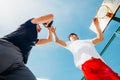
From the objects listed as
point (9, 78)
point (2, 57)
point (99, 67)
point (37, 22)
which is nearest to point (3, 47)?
point (2, 57)

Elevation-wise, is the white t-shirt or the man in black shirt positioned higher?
the man in black shirt

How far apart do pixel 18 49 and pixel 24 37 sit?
0.95 ft

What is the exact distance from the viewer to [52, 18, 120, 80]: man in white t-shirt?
4.61 m

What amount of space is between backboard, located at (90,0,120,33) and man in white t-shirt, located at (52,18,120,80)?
134 cm

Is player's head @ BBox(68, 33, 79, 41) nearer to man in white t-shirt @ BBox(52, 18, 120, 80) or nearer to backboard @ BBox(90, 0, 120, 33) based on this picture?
man in white t-shirt @ BBox(52, 18, 120, 80)

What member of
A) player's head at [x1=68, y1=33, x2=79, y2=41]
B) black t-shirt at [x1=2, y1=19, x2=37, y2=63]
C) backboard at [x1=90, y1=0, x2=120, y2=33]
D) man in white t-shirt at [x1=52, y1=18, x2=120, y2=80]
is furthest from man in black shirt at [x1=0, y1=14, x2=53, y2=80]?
backboard at [x1=90, y1=0, x2=120, y2=33]

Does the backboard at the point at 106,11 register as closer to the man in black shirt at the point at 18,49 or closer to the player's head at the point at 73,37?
the player's head at the point at 73,37

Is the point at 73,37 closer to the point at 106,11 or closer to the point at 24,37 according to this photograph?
the point at 106,11

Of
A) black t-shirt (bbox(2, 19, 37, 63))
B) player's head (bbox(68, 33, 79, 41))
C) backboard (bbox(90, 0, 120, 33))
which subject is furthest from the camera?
backboard (bbox(90, 0, 120, 33))

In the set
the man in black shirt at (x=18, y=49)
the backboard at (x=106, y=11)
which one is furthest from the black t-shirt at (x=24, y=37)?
the backboard at (x=106, y=11)

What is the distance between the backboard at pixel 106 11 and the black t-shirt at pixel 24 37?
3714 millimetres

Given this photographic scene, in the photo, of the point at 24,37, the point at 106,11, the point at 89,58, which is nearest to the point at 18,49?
the point at 24,37

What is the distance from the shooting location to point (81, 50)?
17.0ft

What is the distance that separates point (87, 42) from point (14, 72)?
2912mm
